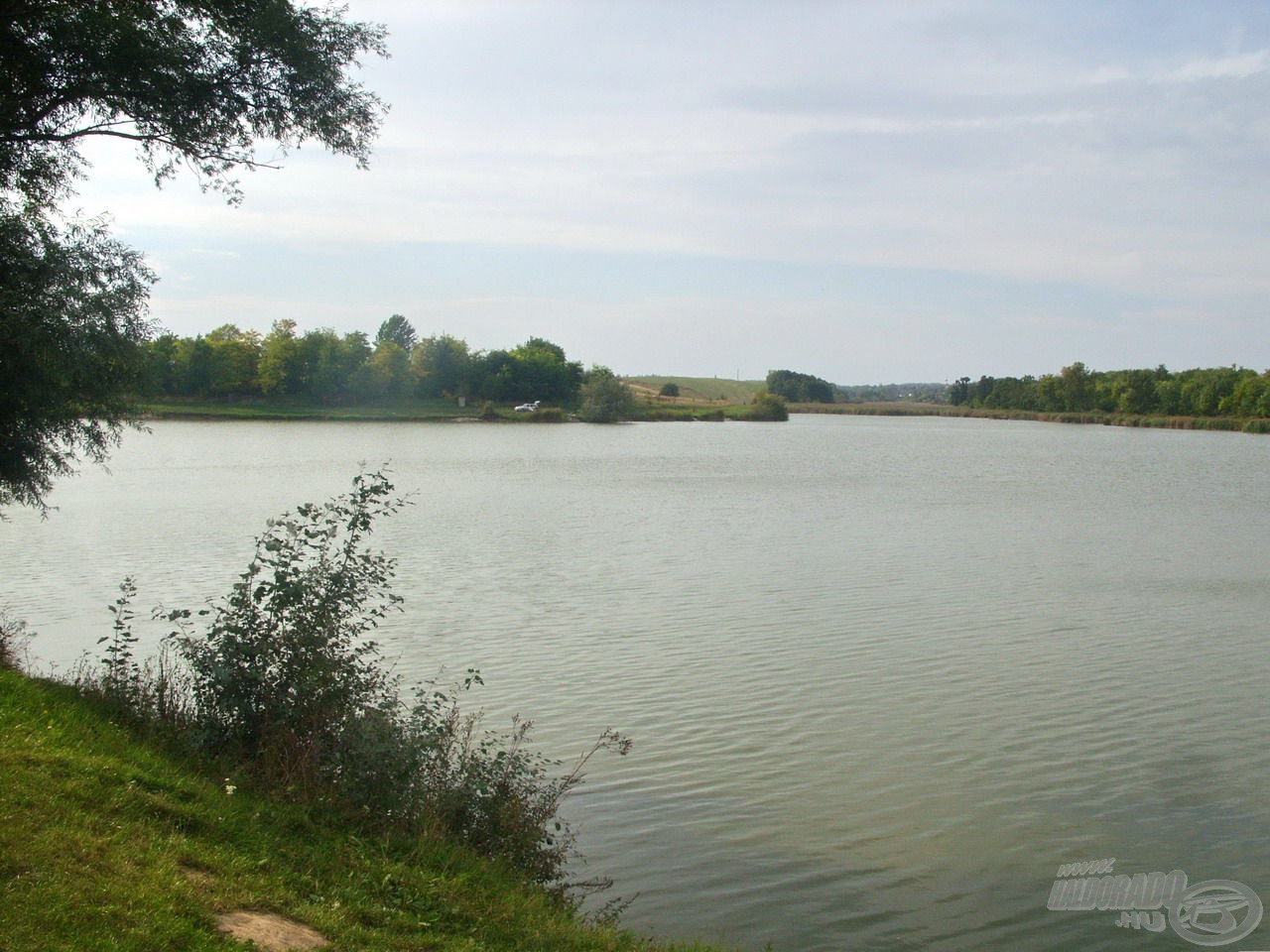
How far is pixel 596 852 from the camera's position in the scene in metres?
9.44

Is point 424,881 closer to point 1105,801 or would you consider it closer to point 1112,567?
point 1105,801

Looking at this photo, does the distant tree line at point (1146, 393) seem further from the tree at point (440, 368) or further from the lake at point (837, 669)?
the lake at point (837, 669)

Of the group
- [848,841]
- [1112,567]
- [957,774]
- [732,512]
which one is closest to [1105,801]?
[957,774]

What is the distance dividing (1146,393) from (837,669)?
505ft

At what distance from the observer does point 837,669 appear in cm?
1585

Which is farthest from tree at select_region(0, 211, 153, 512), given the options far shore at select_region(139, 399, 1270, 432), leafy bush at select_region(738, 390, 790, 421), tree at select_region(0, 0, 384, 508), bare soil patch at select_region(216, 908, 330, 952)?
leafy bush at select_region(738, 390, 790, 421)

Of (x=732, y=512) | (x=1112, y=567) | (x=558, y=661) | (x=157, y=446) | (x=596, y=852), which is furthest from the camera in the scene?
(x=157, y=446)

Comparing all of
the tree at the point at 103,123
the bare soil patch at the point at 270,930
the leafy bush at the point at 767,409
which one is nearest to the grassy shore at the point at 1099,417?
the leafy bush at the point at 767,409

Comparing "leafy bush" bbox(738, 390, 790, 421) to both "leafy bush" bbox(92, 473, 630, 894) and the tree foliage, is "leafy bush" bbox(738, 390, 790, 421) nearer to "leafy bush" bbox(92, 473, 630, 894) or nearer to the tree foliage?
the tree foliage

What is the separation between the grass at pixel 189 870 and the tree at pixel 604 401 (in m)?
127

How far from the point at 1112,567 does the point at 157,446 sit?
206 feet

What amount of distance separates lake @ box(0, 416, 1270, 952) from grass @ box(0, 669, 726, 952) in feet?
5.71

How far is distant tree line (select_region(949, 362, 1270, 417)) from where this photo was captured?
5221 inches

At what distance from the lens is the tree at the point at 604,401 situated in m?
135
